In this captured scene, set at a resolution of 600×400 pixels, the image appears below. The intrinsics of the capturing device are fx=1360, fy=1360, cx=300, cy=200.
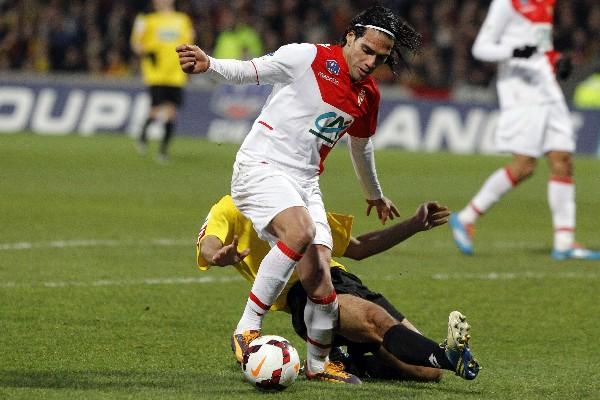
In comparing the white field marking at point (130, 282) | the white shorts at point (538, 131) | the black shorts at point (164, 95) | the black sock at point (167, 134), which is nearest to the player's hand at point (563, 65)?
the white shorts at point (538, 131)

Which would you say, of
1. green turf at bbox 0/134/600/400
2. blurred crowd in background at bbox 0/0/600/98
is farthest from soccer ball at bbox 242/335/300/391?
blurred crowd in background at bbox 0/0/600/98

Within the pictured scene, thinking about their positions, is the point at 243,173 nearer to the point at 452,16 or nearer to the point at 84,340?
the point at 84,340

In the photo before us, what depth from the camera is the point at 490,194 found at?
11445 mm

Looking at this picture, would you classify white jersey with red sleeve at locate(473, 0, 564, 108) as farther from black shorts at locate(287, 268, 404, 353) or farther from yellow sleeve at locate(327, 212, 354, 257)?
black shorts at locate(287, 268, 404, 353)

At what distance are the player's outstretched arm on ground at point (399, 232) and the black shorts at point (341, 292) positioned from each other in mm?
327

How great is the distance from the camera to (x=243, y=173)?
21.8ft

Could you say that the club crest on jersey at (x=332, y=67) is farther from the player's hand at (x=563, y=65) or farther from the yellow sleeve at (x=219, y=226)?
the player's hand at (x=563, y=65)

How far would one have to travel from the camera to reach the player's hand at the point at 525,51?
1110 cm

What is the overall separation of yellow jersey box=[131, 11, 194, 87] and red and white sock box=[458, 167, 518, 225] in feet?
30.9

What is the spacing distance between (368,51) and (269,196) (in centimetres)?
89

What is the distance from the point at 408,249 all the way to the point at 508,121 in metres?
1.38

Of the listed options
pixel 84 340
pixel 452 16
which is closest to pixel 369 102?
pixel 84 340

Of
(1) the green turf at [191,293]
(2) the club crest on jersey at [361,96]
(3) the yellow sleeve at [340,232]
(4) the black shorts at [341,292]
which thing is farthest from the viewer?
(3) the yellow sleeve at [340,232]

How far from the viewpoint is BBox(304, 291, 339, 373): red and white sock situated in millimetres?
6297
